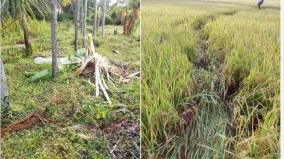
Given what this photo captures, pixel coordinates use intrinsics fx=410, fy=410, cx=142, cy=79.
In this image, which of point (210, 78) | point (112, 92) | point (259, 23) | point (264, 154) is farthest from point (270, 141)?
point (112, 92)

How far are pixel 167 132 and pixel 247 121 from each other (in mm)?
423

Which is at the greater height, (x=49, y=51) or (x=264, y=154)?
(x=49, y=51)

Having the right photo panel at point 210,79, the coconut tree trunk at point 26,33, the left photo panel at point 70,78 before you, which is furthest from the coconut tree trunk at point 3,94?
the right photo panel at point 210,79

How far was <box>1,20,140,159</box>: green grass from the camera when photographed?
2.12 m

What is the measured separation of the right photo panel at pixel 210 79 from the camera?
213 cm

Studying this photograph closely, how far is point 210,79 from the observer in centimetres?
222

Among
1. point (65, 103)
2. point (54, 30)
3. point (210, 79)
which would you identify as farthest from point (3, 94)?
point (210, 79)

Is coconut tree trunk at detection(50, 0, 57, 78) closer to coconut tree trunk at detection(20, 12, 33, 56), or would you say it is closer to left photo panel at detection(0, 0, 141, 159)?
left photo panel at detection(0, 0, 141, 159)

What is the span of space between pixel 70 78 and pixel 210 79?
76 centimetres

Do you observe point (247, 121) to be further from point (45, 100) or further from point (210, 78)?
point (45, 100)

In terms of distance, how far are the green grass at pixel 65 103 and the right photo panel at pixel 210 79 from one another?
0.10m

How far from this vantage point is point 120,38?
227 cm

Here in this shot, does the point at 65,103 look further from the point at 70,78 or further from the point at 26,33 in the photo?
the point at 26,33

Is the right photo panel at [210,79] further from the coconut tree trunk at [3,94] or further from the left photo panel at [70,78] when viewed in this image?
the coconut tree trunk at [3,94]
